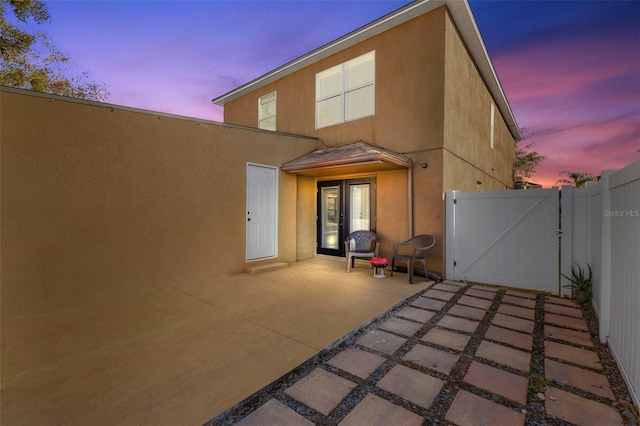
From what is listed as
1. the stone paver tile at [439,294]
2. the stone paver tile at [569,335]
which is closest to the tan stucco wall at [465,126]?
the stone paver tile at [439,294]

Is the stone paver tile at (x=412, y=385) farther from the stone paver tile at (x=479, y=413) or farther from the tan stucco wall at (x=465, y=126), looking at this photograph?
the tan stucco wall at (x=465, y=126)

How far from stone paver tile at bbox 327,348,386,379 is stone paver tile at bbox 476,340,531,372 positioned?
107 centimetres

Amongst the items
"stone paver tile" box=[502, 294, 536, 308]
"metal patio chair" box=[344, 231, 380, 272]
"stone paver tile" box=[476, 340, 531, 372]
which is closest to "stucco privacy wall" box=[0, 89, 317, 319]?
"metal patio chair" box=[344, 231, 380, 272]

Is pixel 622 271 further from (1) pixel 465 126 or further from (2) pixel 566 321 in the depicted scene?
(1) pixel 465 126

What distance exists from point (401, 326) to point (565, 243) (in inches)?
136

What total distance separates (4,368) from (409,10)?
28.0 ft

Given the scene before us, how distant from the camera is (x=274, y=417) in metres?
1.82

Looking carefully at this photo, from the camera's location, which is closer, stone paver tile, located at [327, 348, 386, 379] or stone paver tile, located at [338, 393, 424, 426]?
stone paver tile, located at [338, 393, 424, 426]

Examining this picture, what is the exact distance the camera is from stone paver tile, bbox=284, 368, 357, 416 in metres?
1.95

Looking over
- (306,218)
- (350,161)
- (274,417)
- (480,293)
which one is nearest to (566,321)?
(480,293)

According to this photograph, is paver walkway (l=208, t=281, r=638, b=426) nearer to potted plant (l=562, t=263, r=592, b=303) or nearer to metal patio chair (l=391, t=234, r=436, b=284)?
potted plant (l=562, t=263, r=592, b=303)

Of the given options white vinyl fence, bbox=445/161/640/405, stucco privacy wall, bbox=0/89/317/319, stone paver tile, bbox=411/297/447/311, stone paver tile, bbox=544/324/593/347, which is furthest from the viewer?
stone paver tile, bbox=411/297/447/311

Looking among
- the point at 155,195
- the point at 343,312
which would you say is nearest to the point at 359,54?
the point at 155,195

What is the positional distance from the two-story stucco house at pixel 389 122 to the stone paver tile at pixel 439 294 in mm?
1119
